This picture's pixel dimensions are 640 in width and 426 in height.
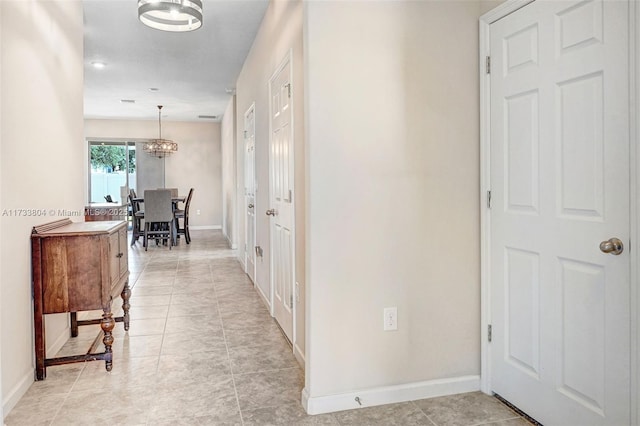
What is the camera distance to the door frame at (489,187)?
1.55 m

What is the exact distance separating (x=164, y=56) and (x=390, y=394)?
4.86 metres

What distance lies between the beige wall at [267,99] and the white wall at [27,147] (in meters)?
1.52

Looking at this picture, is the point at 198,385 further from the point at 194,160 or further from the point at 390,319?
the point at 194,160

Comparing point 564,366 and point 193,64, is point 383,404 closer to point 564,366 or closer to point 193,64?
point 564,366

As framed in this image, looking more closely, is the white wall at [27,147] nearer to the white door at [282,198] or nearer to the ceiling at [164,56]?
the ceiling at [164,56]

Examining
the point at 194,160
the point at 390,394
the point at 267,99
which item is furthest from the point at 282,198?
the point at 194,160

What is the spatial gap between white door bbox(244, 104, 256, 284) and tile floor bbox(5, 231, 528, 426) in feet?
3.35

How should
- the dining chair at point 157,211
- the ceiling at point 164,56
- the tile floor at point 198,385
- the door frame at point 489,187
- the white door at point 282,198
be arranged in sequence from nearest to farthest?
the door frame at point 489,187 < the tile floor at point 198,385 < the white door at point 282,198 < the ceiling at point 164,56 < the dining chair at point 157,211

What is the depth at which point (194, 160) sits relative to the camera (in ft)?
35.7

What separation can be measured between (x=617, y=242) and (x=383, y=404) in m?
1.32

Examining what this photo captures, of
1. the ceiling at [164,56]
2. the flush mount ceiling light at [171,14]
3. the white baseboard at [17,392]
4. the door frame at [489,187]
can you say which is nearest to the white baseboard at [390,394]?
the door frame at [489,187]

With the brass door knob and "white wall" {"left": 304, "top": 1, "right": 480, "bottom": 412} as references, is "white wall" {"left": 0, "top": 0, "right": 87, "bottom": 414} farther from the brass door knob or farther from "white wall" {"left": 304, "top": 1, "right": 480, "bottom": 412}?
the brass door knob

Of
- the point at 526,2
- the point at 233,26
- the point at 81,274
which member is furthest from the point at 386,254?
the point at 233,26

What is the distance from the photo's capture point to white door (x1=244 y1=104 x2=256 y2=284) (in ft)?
15.6
